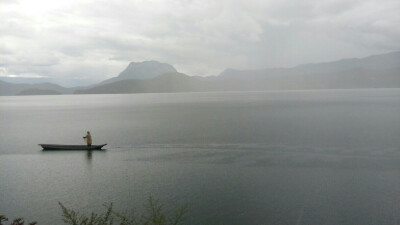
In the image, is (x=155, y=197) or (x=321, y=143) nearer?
(x=155, y=197)

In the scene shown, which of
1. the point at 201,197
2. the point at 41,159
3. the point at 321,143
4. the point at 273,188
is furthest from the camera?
the point at 321,143

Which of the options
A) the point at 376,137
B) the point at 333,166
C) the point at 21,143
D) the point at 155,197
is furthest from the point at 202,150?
the point at 21,143

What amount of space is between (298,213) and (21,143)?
5040 cm

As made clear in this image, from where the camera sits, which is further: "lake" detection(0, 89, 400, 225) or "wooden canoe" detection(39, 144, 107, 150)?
"wooden canoe" detection(39, 144, 107, 150)

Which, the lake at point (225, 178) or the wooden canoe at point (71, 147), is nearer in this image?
the lake at point (225, 178)

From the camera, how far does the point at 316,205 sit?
23688mm

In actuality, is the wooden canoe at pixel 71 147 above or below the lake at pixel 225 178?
above

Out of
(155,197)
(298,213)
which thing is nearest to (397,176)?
(298,213)

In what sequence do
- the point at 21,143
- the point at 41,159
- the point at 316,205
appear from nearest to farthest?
the point at 316,205, the point at 41,159, the point at 21,143

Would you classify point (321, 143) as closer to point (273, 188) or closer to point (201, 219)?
point (273, 188)

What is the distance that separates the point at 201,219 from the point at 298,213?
6.49 metres

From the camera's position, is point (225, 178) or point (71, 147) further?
point (71, 147)

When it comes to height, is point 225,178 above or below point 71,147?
below

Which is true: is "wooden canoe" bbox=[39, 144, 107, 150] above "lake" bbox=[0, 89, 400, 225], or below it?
above
